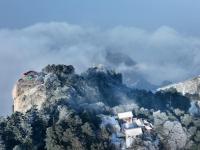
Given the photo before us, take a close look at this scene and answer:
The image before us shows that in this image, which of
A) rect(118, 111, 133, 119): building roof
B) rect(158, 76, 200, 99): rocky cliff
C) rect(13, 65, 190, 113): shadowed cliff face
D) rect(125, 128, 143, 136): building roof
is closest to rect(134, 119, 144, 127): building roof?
rect(118, 111, 133, 119): building roof

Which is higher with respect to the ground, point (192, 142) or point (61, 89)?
point (61, 89)

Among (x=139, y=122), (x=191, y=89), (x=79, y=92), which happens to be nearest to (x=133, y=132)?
(x=139, y=122)

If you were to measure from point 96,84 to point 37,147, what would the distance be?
2239 centimetres

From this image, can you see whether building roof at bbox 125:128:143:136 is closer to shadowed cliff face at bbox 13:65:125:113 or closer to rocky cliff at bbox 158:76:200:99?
shadowed cliff face at bbox 13:65:125:113

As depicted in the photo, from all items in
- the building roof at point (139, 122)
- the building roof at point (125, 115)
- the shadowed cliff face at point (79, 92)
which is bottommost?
the building roof at point (139, 122)

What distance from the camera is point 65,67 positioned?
92.4m

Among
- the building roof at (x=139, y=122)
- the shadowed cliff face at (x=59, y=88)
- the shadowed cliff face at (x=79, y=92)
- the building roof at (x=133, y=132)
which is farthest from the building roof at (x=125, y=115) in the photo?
the shadowed cliff face at (x=59, y=88)

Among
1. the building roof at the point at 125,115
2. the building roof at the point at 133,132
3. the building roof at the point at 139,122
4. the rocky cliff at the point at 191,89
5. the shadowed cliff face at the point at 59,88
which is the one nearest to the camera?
the building roof at the point at 133,132

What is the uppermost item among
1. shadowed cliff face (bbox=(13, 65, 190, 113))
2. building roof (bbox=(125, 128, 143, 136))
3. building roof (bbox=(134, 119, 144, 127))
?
shadowed cliff face (bbox=(13, 65, 190, 113))

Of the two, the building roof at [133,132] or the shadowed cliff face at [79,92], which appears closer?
the building roof at [133,132]

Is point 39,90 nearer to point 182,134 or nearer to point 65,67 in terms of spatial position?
point 65,67

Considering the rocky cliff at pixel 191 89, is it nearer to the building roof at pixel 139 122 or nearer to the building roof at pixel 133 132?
the building roof at pixel 139 122

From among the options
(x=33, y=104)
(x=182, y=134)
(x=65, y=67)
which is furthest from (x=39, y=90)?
(x=182, y=134)

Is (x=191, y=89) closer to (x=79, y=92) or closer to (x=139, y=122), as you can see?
(x=79, y=92)
